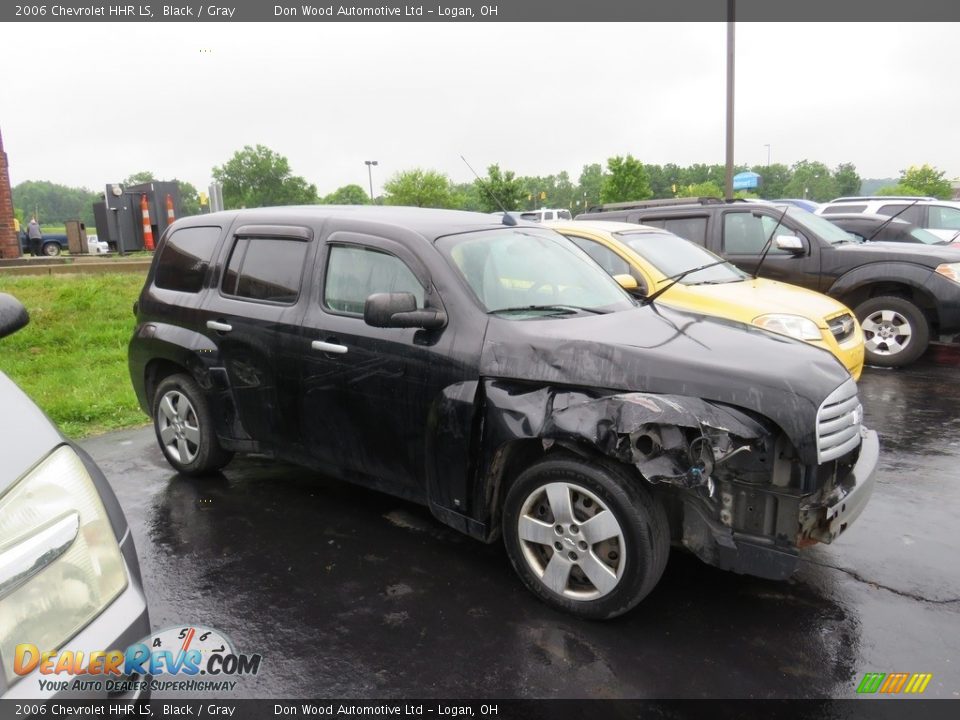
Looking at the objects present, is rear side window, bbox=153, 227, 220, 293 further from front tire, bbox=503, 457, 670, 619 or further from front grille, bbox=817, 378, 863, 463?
front grille, bbox=817, 378, 863, 463

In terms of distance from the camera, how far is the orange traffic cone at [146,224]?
17.6 m

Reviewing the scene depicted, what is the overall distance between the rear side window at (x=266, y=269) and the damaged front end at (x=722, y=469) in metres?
2.01

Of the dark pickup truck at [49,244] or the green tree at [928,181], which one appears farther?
the green tree at [928,181]

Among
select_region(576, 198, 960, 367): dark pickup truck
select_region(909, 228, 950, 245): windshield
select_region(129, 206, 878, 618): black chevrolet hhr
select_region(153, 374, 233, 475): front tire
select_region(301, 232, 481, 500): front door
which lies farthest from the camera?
select_region(909, 228, 950, 245): windshield

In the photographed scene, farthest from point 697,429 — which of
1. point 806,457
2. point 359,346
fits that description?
point 359,346

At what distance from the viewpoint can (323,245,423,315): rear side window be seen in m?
3.87

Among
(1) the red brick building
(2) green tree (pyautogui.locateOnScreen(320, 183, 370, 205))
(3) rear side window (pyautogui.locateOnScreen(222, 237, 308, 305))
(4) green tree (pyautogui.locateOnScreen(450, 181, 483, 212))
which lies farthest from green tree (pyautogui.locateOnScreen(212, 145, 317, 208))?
(3) rear side window (pyautogui.locateOnScreen(222, 237, 308, 305))

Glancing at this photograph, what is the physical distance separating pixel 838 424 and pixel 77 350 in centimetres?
931

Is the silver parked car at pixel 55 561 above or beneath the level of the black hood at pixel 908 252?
beneath

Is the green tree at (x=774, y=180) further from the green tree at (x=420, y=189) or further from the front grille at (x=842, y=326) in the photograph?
the front grille at (x=842, y=326)

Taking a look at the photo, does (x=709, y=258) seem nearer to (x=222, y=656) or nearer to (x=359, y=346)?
(x=359, y=346)

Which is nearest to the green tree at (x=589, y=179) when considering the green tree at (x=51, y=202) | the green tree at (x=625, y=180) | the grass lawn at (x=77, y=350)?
the green tree at (x=625, y=180)

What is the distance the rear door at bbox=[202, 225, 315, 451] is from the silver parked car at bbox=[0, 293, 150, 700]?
2.04 m

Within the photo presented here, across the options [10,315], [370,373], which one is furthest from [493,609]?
[10,315]
